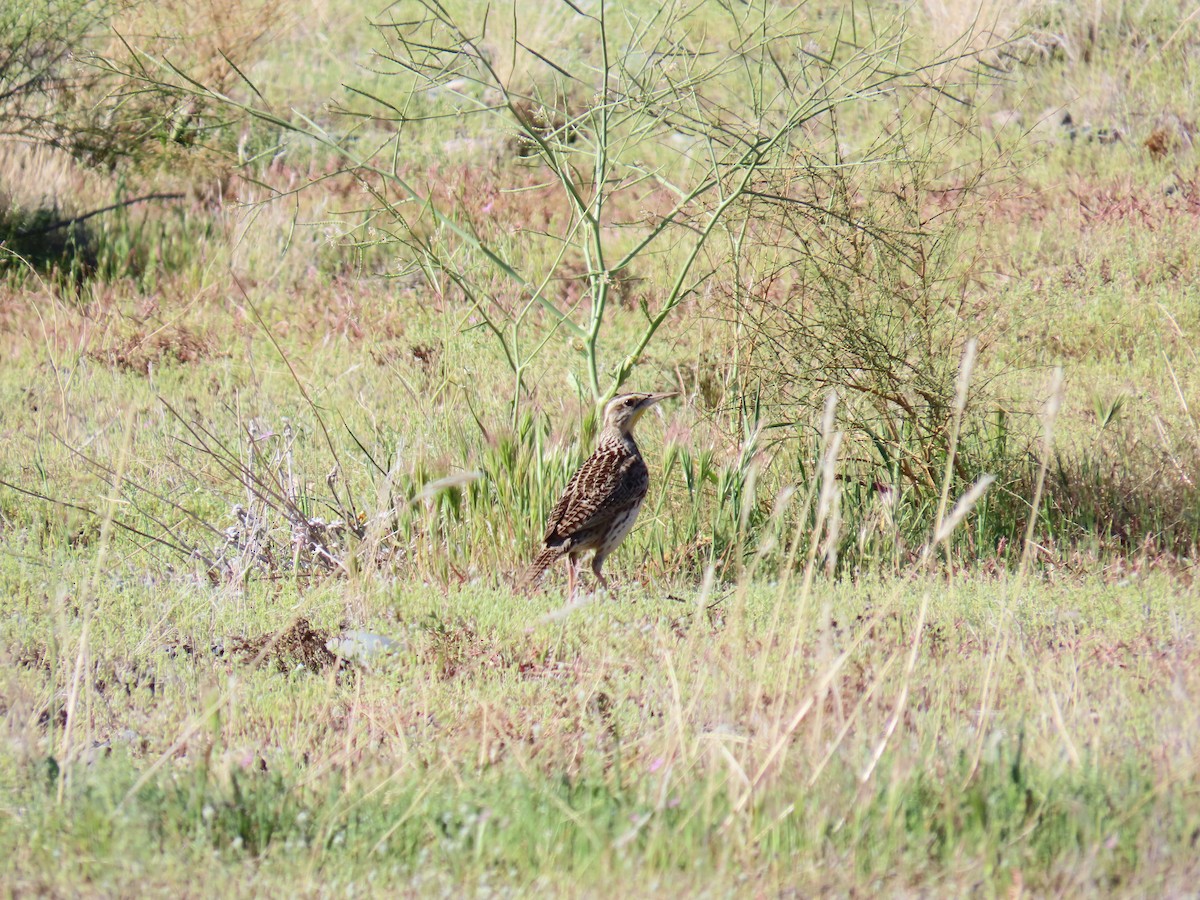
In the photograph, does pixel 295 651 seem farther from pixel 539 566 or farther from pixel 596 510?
pixel 596 510

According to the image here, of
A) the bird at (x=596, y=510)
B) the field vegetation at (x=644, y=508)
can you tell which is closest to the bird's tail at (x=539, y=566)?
the bird at (x=596, y=510)

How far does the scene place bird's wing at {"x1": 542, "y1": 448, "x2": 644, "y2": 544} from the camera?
5844 mm

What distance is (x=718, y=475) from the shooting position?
21.3 feet

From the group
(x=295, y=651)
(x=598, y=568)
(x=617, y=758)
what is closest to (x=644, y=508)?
(x=598, y=568)

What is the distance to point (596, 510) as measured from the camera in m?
5.83

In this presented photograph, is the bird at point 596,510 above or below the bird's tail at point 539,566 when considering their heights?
above

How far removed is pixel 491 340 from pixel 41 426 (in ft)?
9.49

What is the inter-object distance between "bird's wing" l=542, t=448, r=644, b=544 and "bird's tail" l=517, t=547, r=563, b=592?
0.16 ft

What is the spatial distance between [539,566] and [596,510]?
0.40 meters

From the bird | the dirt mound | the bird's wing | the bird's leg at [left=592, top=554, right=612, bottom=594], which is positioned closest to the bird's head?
the bird

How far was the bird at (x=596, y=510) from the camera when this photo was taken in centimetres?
587

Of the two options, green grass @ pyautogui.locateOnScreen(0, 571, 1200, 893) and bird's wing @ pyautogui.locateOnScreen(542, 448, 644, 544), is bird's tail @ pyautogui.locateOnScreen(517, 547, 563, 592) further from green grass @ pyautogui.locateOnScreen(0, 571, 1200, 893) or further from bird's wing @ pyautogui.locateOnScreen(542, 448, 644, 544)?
green grass @ pyautogui.locateOnScreen(0, 571, 1200, 893)

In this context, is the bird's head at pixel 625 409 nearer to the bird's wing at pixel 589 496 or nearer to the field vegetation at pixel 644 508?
the field vegetation at pixel 644 508

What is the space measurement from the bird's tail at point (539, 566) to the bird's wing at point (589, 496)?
0.16 feet
